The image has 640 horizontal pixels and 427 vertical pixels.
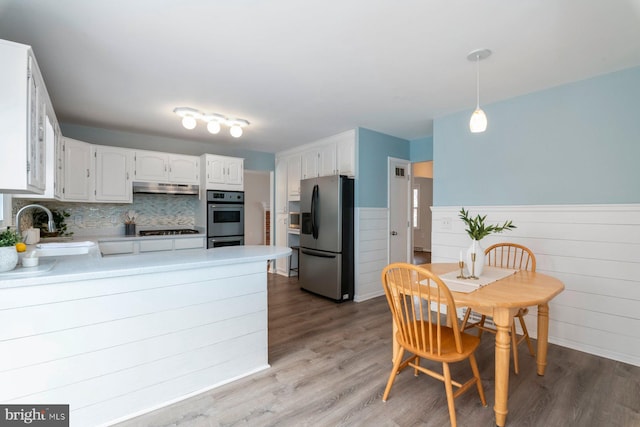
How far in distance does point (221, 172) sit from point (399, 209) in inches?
116

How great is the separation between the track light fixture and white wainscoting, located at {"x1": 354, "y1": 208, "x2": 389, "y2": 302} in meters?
1.94

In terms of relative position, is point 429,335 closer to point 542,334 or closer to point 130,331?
point 542,334

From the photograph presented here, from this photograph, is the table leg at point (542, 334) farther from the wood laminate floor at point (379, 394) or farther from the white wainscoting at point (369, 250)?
the white wainscoting at point (369, 250)

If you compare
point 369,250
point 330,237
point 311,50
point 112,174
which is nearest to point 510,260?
point 369,250

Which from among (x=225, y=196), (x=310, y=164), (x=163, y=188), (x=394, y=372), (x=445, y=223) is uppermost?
(x=310, y=164)

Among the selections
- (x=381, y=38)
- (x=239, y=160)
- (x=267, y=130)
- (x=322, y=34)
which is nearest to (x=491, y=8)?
(x=381, y=38)

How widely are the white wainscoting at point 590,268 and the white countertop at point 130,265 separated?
2500 mm

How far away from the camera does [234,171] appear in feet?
16.0

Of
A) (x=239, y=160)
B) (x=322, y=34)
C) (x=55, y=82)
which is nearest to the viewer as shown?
(x=322, y=34)

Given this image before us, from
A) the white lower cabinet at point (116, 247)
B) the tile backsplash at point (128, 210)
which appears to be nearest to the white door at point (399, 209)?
the tile backsplash at point (128, 210)

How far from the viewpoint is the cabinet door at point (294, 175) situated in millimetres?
5266

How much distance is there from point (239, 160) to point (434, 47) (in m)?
3.58

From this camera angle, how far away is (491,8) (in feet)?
5.59

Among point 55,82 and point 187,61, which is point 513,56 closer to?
point 187,61
